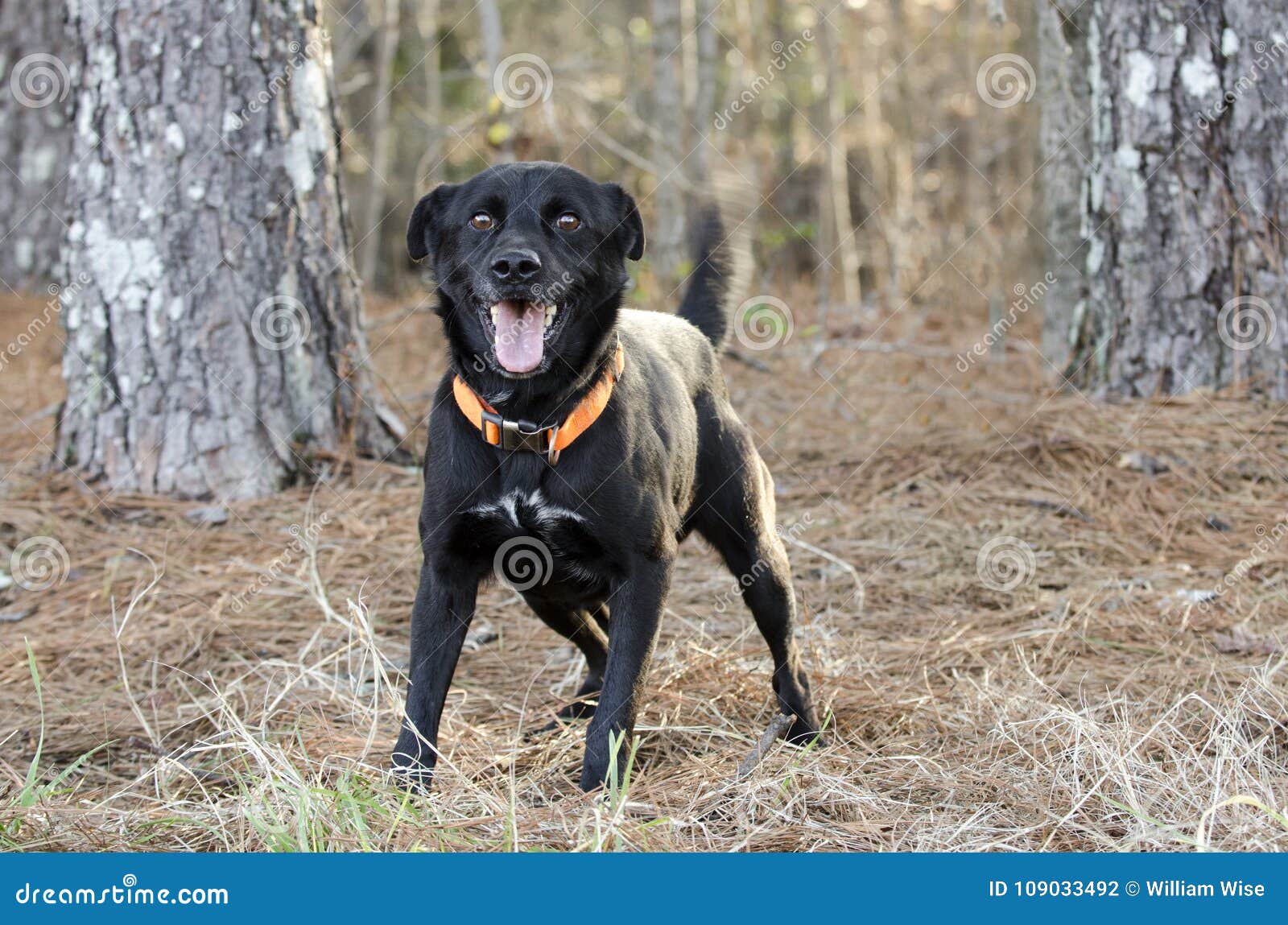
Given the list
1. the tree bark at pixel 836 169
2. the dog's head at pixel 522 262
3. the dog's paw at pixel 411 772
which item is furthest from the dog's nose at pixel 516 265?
the tree bark at pixel 836 169

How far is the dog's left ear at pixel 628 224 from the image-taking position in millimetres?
3275

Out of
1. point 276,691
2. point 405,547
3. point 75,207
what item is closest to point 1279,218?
point 405,547

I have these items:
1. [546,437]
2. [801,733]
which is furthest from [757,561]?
[546,437]

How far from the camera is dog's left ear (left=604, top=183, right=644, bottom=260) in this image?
3.28 meters

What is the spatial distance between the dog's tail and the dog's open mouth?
951 millimetres

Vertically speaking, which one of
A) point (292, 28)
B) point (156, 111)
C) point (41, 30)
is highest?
point (41, 30)

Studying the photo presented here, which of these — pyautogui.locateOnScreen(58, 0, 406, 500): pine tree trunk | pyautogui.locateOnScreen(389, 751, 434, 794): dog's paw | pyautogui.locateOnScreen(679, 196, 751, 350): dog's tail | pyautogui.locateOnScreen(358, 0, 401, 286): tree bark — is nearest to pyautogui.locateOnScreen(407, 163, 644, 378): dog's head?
pyautogui.locateOnScreen(679, 196, 751, 350): dog's tail

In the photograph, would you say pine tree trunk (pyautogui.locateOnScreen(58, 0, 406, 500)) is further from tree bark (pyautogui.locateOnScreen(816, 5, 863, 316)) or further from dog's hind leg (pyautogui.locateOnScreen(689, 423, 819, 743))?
tree bark (pyautogui.locateOnScreen(816, 5, 863, 316))

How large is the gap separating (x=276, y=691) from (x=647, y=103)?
12874 millimetres

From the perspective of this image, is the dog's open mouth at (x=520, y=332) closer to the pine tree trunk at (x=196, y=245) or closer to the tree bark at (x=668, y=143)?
the pine tree trunk at (x=196, y=245)

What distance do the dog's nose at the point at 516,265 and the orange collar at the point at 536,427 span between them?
0.99 feet

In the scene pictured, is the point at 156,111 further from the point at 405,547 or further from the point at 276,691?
the point at 276,691

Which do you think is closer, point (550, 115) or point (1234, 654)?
point (1234, 654)

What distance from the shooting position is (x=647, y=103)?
50.2 feet
